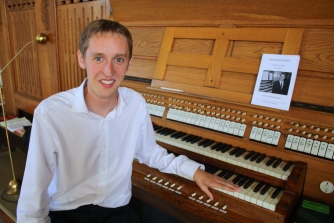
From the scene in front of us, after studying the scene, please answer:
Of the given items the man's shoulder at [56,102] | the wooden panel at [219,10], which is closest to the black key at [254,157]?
the wooden panel at [219,10]

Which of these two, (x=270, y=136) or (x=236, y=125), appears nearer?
(x=270, y=136)

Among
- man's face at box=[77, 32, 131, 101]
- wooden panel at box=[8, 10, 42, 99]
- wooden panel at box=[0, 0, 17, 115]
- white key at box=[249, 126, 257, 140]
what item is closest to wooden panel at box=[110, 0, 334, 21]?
white key at box=[249, 126, 257, 140]

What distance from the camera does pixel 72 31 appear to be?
2998 mm

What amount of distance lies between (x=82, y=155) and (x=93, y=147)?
2.9 inches

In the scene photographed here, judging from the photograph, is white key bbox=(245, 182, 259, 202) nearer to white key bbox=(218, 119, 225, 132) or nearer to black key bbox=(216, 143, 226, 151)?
black key bbox=(216, 143, 226, 151)

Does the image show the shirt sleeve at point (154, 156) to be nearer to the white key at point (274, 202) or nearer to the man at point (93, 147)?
the man at point (93, 147)

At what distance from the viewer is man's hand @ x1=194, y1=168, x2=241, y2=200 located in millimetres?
1330

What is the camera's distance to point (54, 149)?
47.9 inches

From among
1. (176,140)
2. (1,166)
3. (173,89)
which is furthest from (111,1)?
(1,166)

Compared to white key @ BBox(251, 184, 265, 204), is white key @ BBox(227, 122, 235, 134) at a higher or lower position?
higher

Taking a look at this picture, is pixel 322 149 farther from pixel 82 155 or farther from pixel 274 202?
pixel 82 155

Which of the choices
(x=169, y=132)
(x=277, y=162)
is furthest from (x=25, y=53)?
(x=277, y=162)

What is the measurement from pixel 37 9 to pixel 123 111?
100 inches

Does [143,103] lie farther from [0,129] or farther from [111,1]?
[0,129]
